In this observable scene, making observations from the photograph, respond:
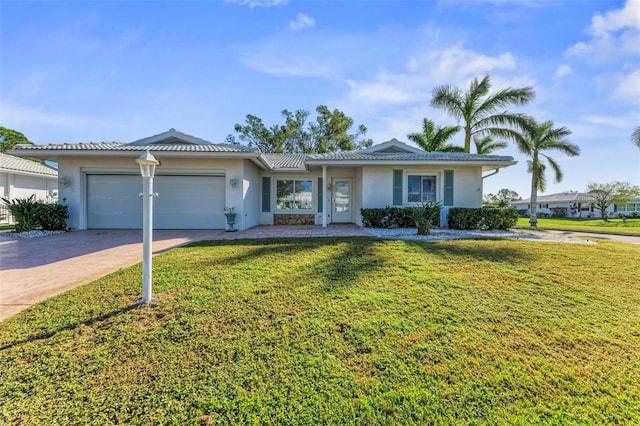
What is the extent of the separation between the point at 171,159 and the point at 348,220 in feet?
30.0

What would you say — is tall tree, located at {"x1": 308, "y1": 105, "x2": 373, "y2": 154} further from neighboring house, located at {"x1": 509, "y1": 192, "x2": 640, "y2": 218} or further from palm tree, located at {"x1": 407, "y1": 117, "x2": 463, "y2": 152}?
neighboring house, located at {"x1": 509, "y1": 192, "x2": 640, "y2": 218}

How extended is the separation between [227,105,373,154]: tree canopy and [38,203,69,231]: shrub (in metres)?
20.5

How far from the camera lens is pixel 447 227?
12.7 metres

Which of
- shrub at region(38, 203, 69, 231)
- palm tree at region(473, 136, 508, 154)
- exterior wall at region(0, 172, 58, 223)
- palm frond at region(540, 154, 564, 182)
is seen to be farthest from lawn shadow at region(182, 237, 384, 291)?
palm frond at region(540, 154, 564, 182)

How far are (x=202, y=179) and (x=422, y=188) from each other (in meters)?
10.1

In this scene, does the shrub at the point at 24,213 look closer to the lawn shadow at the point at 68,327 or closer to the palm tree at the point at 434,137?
the lawn shadow at the point at 68,327

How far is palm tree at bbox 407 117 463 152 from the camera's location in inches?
776

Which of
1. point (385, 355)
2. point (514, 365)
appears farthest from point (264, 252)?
point (514, 365)

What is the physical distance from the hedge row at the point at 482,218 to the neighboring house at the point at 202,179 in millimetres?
843

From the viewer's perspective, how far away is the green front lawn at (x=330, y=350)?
221 centimetres

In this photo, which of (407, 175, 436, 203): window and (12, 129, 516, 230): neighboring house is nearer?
(12, 129, 516, 230): neighboring house

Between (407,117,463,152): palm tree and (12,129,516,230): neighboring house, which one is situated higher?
(407,117,463,152): palm tree

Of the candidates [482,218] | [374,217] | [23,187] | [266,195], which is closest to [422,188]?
[482,218]

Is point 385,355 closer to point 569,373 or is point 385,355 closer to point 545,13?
point 569,373
